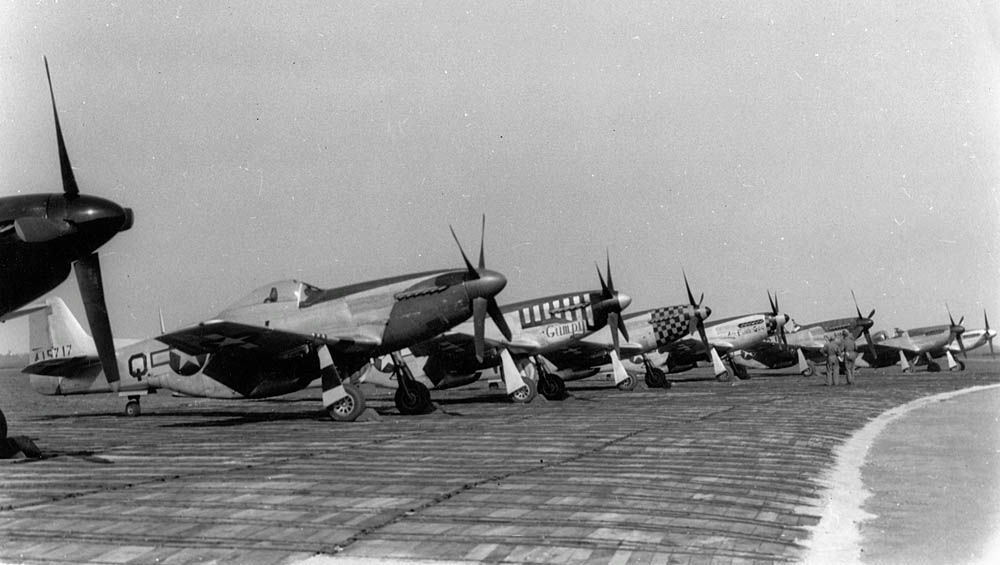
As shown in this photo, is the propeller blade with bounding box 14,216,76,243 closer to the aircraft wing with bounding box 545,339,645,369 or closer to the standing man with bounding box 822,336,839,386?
the aircraft wing with bounding box 545,339,645,369

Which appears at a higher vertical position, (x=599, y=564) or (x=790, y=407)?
(x=599, y=564)

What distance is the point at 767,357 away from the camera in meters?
53.1

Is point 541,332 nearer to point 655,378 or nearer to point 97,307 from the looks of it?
point 655,378

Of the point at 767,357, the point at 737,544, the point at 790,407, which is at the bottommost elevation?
the point at 767,357

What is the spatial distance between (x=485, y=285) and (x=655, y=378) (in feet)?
62.0

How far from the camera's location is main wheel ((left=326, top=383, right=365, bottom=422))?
721 inches

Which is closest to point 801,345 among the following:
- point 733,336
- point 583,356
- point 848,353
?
point 733,336

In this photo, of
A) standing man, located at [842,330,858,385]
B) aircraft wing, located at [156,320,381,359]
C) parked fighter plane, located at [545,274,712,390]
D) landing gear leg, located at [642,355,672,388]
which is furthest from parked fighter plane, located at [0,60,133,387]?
standing man, located at [842,330,858,385]

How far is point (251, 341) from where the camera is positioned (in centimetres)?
1797

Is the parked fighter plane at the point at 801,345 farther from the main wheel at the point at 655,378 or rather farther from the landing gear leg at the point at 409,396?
the landing gear leg at the point at 409,396

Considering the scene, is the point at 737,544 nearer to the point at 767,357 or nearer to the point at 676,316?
the point at 676,316

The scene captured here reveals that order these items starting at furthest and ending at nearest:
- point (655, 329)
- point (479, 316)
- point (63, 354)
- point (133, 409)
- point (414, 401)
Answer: point (655, 329), point (63, 354), point (133, 409), point (414, 401), point (479, 316)

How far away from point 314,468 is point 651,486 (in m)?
4.02

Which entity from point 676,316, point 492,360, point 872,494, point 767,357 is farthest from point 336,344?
point 767,357
